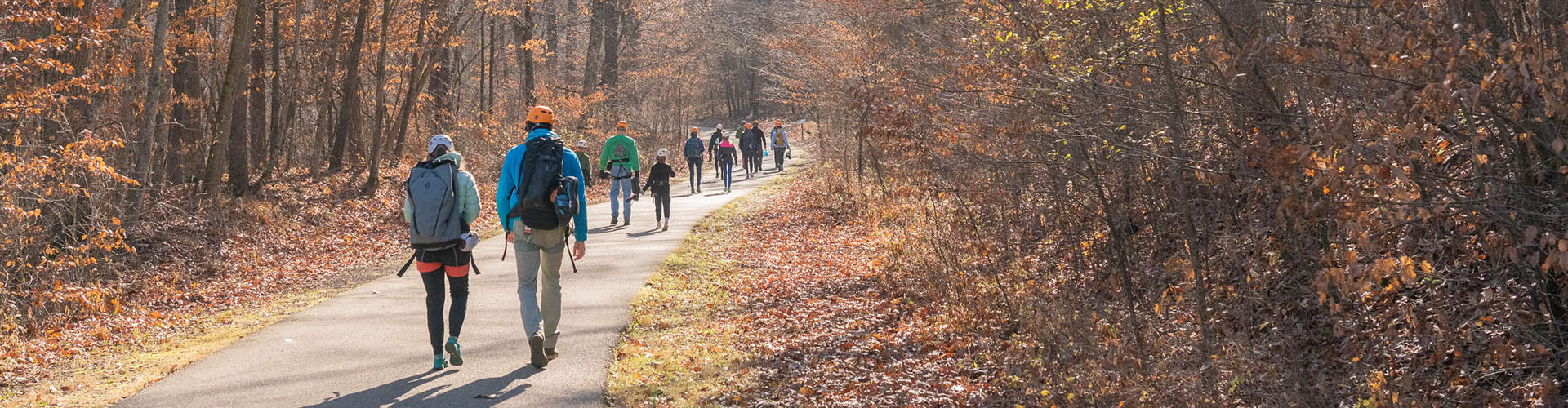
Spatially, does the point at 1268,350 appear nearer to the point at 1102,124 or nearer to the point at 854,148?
the point at 1102,124

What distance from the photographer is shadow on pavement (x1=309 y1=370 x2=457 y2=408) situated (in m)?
6.45

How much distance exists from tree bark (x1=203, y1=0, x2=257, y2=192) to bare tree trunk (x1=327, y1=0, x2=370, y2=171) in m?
4.56

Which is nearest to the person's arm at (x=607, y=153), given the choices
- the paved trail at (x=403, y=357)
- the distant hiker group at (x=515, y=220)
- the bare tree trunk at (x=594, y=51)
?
the paved trail at (x=403, y=357)

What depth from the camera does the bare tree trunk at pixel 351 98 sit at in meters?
21.8

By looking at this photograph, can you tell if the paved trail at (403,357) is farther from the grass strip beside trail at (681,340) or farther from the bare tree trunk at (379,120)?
the bare tree trunk at (379,120)

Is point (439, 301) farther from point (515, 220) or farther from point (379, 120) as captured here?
point (379, 120)

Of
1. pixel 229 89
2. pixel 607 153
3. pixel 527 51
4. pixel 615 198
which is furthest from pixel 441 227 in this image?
pixel 527 51

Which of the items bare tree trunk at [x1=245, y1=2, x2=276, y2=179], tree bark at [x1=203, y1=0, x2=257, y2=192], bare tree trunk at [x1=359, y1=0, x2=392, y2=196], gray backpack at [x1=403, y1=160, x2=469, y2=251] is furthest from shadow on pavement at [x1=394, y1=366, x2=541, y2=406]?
bare tree trunk at [x1=245, y1=2, x2=276, y2=179]

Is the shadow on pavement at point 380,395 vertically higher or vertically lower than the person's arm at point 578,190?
lower

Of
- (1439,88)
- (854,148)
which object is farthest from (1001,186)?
(854,148)

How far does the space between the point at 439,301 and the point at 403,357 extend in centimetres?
87

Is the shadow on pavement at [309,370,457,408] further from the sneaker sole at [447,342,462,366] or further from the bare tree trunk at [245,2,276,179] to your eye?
the bare tree trunk at [245,2,276,179]

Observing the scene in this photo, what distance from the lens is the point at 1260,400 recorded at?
5.98 metres

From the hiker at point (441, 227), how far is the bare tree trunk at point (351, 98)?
1583 centimetres
